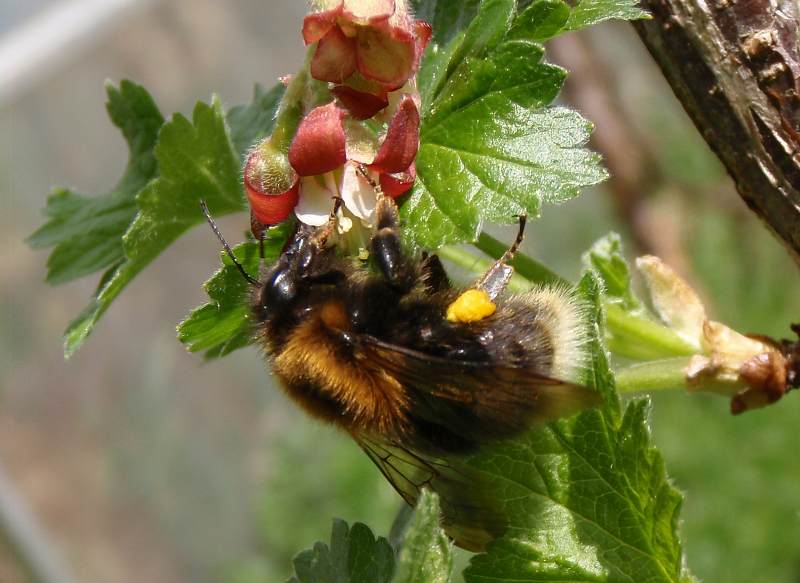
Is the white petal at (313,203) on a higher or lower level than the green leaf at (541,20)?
lower

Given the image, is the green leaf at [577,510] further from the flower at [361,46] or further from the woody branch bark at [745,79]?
the flower at [361,46]

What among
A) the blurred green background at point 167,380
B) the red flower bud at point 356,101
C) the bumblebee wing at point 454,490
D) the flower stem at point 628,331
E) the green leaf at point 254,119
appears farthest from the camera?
the blurred green background at point 167,380

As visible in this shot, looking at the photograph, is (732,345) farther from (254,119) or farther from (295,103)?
(254,119)

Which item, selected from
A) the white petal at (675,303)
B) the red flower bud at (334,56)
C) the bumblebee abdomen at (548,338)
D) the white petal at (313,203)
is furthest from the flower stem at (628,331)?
the red flower bud at (334,56)

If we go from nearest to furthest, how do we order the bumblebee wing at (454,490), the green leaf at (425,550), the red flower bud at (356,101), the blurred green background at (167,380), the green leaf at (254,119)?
the green leaf at (425,550), the red flower bud at (356,101), the bumblebee wing at (454,490), the green leaf at (254,119), the blurred green background at (167,380)

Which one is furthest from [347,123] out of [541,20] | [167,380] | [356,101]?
[167,380]

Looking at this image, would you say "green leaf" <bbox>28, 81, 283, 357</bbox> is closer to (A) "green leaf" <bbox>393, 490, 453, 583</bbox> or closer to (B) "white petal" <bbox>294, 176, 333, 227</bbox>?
(B) "white petal" <bbox>294, 176, 333, 227</bbox>

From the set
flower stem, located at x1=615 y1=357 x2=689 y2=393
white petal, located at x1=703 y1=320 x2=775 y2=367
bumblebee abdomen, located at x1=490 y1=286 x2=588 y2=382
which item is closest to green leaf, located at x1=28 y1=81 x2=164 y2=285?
bumblebee abdomen, located at x1=490 y1=286 x2=588 y2=382
